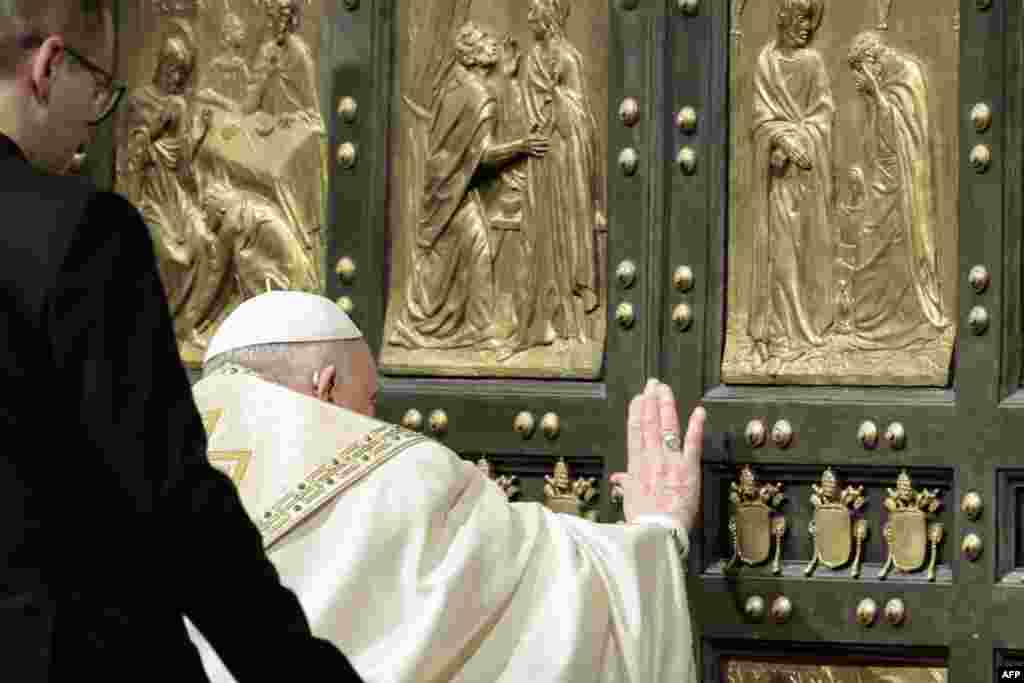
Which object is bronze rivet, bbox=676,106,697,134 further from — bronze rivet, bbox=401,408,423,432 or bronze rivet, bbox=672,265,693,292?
bronze rivet, bbox=401,408,423,432

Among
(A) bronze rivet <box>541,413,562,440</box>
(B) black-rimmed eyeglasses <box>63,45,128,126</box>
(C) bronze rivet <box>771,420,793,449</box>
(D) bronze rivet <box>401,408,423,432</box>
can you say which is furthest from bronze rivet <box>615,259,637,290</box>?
(B) black-rimmed eyeglasses <box>63,45,128,126</box>

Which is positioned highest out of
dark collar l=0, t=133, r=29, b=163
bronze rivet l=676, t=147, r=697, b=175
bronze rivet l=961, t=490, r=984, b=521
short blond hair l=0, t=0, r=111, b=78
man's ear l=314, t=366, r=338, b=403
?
short blond hair l=0, t=0, r=111, b=78

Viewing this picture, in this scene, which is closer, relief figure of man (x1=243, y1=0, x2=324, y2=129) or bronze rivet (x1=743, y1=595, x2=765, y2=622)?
bronze rivet (x1=743, y1=595, x2=765, y2=622)

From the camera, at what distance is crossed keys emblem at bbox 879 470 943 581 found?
5.00 m

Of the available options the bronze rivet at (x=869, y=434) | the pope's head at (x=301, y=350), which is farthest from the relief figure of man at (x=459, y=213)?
the bronze rivet at (x=869, y=434)

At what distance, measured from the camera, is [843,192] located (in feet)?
16.8

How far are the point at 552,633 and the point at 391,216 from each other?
1.57m

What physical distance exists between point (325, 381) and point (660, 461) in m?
0.82

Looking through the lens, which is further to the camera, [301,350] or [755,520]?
[755,520]

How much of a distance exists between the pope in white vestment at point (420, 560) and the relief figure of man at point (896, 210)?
92 centimetres

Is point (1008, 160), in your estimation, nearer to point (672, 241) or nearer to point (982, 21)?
point (982, 21)

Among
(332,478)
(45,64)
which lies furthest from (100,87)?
(332,478)

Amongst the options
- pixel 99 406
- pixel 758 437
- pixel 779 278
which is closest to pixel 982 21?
pixel 779 278

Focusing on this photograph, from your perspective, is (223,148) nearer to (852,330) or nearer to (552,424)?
(552,424)
